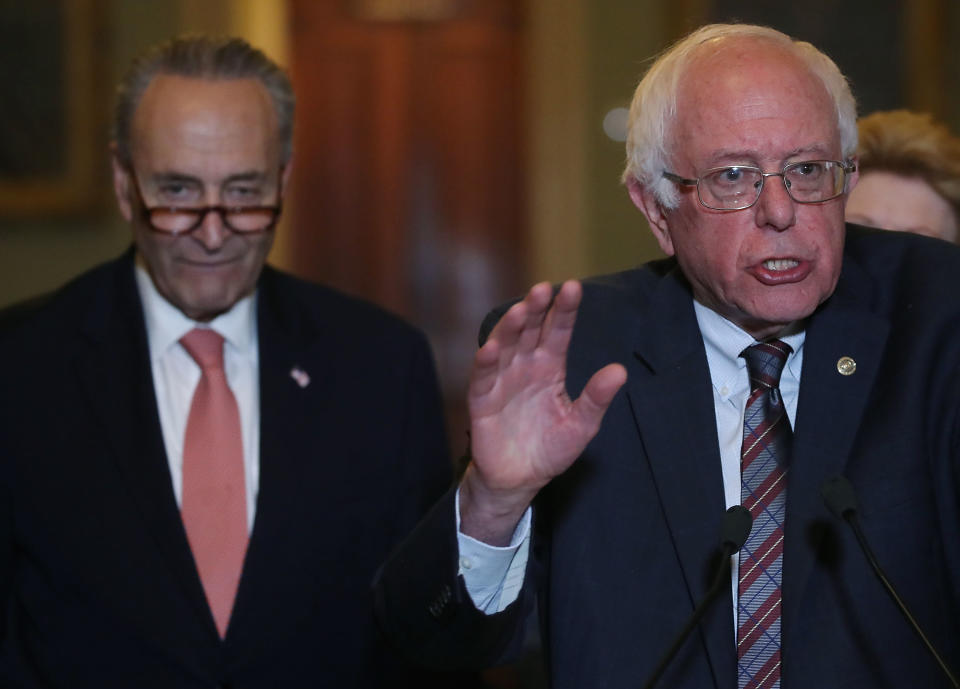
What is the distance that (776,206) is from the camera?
71.2 inches

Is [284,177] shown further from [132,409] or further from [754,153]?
[754,153]

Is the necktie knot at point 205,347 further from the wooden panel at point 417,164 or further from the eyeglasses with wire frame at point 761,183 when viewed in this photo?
the wooden panel at point 417,164

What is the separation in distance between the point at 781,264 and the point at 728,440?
301mm

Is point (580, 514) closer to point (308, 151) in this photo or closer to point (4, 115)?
point (4, 115)

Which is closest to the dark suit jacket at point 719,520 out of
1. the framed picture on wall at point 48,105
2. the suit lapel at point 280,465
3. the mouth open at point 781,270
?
the mouth open at point 781,270

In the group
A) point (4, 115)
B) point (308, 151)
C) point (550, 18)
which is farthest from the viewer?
point (308, 151)

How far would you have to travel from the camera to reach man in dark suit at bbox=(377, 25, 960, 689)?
1703 mm

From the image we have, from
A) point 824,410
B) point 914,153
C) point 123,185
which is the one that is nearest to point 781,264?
point 824,410

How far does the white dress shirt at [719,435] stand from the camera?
1795 mm

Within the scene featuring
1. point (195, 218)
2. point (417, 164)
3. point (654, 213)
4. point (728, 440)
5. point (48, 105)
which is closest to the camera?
point (728, 440)

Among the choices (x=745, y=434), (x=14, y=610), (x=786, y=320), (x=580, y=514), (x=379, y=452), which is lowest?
(x=14, y=610)

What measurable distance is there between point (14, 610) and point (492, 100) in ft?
15.3

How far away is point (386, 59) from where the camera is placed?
6512mm

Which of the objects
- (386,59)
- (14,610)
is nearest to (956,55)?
(386,59)
